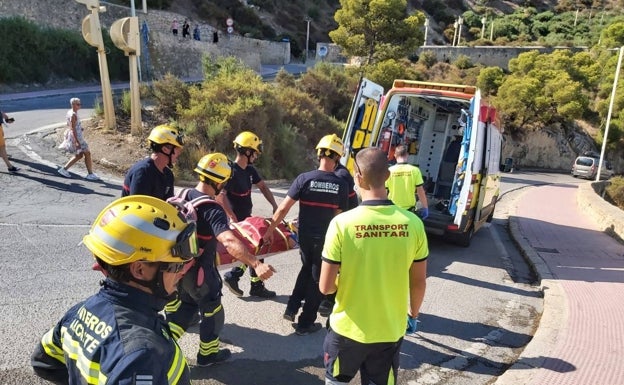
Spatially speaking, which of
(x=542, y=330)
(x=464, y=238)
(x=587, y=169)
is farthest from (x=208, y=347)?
(x=587, y=169)

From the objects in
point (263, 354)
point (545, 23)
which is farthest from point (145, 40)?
point (545, 23)

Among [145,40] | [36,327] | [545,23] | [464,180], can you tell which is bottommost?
[36,327]

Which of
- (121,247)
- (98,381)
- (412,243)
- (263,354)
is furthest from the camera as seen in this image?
(263,354)

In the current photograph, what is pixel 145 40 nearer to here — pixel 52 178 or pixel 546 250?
pixel 52 178

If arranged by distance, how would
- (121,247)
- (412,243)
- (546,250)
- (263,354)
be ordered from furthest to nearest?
1. (546,250)
2. (263,354)
3. (412,243)
4. (121,247)

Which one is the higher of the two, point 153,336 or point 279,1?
point 279,1

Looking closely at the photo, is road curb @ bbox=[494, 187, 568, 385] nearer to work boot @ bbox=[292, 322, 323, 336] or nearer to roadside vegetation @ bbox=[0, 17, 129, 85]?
work boot @ bbox=[292, 322, 323, 336]

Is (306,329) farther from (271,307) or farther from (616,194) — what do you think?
(616,194)

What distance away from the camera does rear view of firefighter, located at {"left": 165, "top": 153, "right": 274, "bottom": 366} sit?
347 centimetres

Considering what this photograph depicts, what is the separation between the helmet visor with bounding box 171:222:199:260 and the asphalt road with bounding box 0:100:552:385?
7.11 feet

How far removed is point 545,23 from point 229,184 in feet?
235

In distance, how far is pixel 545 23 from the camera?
6425cm

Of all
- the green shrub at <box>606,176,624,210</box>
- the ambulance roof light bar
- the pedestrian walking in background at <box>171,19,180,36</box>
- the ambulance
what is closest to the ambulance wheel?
the ambulance

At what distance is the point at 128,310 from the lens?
1.67m
